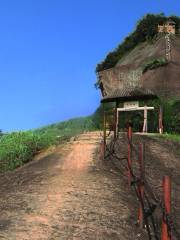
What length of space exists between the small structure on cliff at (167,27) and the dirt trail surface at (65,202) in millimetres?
27537

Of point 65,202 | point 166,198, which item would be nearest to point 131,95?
point 65,202

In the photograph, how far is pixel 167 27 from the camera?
4616 cm

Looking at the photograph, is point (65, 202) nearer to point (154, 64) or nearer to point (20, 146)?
point (20, 146)

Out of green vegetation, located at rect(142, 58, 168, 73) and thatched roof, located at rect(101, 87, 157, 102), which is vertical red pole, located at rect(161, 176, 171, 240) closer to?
thatched roof, located at rect(101, 87, 157, 102)

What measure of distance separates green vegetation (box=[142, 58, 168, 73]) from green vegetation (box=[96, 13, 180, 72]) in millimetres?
7490

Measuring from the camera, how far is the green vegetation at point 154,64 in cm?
3800

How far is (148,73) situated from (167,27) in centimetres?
882

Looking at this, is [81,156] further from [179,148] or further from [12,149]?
[179,148]

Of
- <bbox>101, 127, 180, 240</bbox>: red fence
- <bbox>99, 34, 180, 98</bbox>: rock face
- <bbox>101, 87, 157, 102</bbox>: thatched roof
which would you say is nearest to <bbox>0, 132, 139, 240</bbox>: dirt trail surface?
<bbox>101, 127, 180, 240</bbox>: red fence

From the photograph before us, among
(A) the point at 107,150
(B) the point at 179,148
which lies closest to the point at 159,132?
(B) the point at 179,148

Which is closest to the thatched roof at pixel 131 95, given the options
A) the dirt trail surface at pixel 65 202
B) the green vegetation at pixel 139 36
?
the dirt trail surface at pixel 65 202

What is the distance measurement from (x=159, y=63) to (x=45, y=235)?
27.3 meters

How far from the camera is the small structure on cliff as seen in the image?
151 ft

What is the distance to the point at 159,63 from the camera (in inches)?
1505
